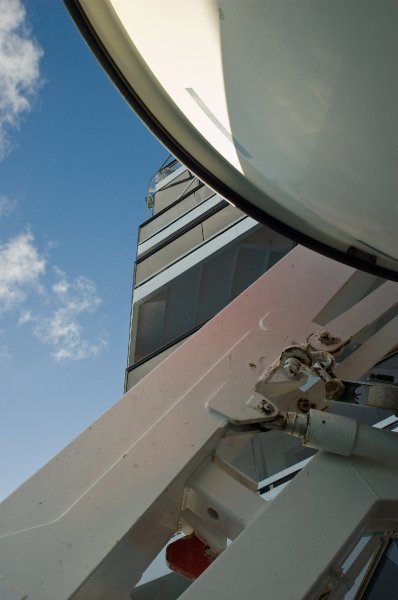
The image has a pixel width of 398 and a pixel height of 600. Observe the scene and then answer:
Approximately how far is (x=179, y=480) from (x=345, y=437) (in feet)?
1.79

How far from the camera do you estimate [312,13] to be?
3.51ft

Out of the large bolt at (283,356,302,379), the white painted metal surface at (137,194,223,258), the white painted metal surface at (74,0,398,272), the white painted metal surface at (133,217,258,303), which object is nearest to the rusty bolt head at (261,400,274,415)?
the large bolt at (283,356,302,379)

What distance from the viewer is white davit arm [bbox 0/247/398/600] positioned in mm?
1486

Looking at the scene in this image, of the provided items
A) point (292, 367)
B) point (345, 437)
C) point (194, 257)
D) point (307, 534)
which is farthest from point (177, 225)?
point (307, 534)

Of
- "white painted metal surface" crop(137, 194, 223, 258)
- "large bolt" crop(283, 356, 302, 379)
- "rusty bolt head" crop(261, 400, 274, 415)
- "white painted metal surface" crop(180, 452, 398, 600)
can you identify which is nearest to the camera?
"white painted metal surface" crop(180, 452, 398, 600)

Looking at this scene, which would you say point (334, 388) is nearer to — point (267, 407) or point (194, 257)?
point (267, 407)

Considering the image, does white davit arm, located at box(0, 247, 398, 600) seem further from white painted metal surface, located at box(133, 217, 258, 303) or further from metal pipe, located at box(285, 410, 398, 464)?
white painted metal surface, located at box(133, 217, 258, 303)

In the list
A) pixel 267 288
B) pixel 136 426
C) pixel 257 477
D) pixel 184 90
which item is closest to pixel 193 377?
pixel 136 426

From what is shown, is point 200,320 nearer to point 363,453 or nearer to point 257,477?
point 257,477

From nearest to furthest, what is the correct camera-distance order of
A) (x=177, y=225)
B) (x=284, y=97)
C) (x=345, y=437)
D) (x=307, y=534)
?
(x=284, y=97) → (x=307, y=534) → (x=345, y=437) → (x=177, y=225)

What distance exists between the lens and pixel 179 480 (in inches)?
68.4

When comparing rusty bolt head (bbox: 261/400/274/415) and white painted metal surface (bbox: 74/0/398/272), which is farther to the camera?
rusty bolt head (bbox: 261/400/274/415)

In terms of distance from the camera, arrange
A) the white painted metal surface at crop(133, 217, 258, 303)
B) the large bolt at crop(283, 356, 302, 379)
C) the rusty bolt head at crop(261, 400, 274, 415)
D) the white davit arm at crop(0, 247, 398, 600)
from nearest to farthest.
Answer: the white davit arm at crop(0, 247, 398, 600), the rusty bolt head at crop(261, 400, 274, 415), the large bolt at crop(283, 356, 302, 379), the white painted metal surface at crop(133, 217, 258, 303)

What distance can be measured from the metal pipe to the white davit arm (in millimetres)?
52
